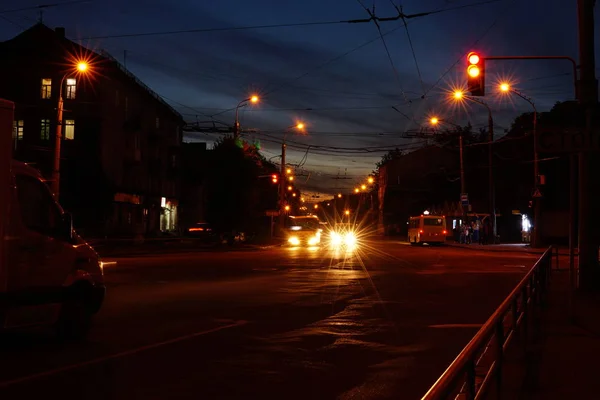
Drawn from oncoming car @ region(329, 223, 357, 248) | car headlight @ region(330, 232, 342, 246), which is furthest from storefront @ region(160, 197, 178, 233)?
oncoming car @ region(329, 223, 357, 248)

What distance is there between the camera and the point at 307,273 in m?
23.4

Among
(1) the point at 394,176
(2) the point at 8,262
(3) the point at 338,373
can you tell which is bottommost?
(3) the point at 338,373

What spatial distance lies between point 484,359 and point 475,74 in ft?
40.1

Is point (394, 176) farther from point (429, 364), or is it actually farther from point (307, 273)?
point (429, 364)

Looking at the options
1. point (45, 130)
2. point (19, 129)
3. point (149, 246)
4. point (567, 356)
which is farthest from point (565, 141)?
point (19, 129)

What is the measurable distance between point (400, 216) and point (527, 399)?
3669 inches

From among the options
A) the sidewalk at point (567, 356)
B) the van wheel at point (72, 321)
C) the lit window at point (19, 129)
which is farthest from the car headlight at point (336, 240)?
the van wheel at point (72, 321)

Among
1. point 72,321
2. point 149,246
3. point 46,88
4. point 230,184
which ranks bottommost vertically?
point 72,321

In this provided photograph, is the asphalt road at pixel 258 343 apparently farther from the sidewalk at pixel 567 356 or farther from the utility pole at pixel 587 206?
the utility pole at pixel 587 206

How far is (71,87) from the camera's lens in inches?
1780

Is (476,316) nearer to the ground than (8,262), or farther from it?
nearer to the ground

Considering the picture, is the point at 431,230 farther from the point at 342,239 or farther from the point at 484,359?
the point at 484,359

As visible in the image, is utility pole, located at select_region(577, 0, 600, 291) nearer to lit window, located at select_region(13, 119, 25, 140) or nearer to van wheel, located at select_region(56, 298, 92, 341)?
van wheel, located at select_region(56, 298, 92, 341)

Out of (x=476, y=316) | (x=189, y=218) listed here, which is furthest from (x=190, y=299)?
(x=189, y=218)
